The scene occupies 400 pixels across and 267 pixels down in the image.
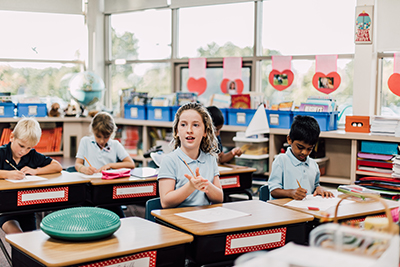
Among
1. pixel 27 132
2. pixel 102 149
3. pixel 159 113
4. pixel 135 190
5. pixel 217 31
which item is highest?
pixel 217 31

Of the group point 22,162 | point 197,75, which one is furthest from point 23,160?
point 197,75

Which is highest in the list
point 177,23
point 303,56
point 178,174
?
point 177,23

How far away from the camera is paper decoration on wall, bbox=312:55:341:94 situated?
14.7ft

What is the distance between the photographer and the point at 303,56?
4.65 meters

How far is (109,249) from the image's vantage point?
60.4 inches

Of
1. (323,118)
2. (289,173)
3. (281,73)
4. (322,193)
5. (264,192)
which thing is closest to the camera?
(322,193)

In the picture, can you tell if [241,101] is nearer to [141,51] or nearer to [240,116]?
[240,116]

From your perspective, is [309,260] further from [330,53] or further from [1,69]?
[1,69]

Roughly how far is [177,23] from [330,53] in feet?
6.36

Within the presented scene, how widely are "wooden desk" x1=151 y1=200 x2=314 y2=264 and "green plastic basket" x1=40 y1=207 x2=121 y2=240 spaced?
306 mm

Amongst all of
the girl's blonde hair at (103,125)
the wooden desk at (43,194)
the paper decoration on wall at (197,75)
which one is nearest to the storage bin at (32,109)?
the paper decoration on wall at (197,75)

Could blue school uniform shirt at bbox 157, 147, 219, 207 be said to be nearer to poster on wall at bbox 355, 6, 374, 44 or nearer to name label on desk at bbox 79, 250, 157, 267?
name label on desk at bbox 79, 250, 157, 267

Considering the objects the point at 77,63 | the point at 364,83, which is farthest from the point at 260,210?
the point at 77,63

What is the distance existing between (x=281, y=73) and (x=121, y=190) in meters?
2.47
